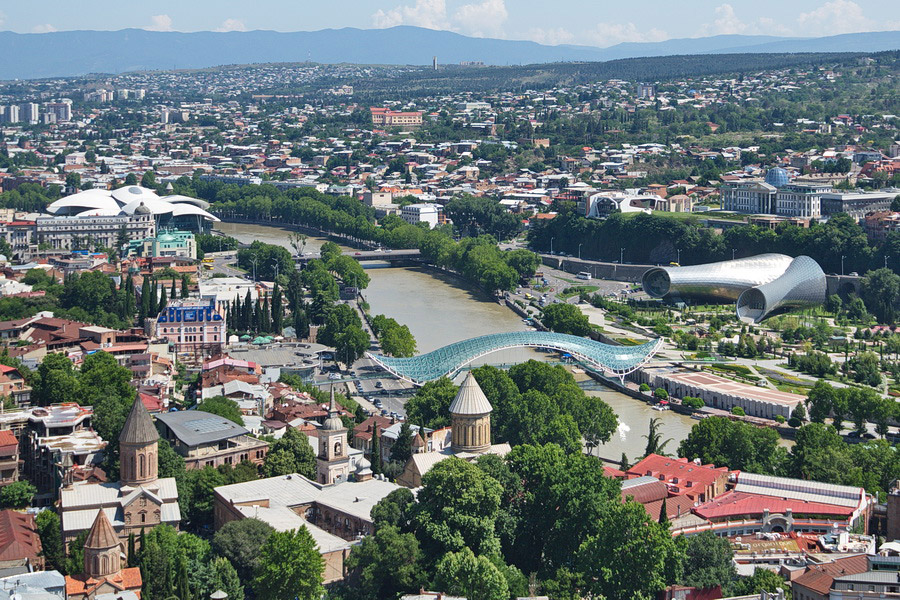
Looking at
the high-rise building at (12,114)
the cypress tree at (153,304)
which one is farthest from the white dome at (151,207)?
the high-rise building at (12,114)

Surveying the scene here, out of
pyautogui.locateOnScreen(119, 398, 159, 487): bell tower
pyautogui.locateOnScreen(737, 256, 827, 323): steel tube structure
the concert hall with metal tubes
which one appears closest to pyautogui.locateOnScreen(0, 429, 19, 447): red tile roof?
pyautogui.locateOnScreen(119, 398, 159, 487): bell tower

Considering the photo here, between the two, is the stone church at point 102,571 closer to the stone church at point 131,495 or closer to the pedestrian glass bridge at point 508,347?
the stone church at point 131,495

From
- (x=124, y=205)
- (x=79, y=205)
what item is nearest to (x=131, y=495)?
(x=79, y=205)

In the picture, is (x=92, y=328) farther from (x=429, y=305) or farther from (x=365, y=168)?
(x=365, y=168)

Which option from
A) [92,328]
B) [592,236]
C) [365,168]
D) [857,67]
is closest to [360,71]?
[857,67]

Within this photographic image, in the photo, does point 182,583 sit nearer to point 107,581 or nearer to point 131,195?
point 107,581

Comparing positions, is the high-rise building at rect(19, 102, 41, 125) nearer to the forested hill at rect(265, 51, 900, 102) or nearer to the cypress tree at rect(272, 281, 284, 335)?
the forested hill at rect(265, 51, 900, 102)
